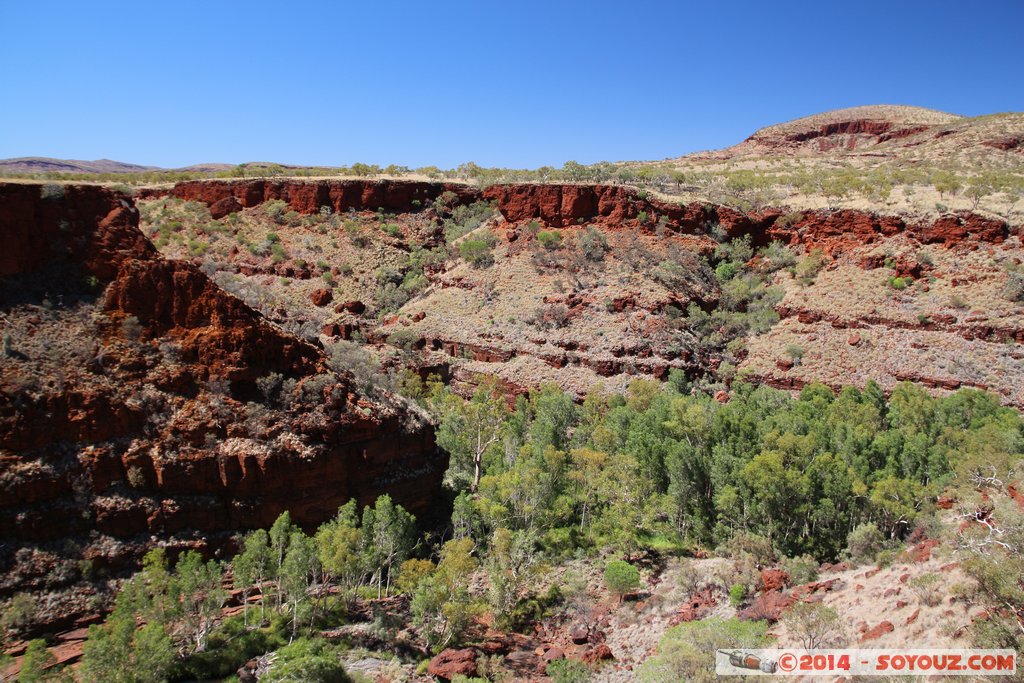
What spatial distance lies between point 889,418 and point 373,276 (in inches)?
1456

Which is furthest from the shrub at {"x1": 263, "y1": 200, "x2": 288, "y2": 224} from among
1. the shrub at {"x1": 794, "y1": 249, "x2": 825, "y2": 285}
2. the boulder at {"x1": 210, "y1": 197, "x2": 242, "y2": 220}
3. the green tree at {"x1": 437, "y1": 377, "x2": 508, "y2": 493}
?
the shrub at {"x1": 794, "y1": 249, "x2": 825, "y2": 285}

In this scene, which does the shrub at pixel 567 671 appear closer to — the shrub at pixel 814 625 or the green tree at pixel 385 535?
the shrub at pixel 814 625

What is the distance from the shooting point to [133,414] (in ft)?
48.8

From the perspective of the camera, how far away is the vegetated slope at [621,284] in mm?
33531

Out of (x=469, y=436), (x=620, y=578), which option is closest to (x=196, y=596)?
(x=620, y=578)

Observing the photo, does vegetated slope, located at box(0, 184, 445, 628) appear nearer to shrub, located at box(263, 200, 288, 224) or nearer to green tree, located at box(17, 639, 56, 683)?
green tree, located at box(17, 639, 56, 683)

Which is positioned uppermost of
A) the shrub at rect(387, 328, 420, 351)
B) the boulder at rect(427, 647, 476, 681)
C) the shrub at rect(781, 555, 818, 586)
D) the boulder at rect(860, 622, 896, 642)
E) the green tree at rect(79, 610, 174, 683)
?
the shrub at rect(387, 328, 420, 351)

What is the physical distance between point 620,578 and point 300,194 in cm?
4629

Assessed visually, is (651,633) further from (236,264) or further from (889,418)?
(236,264)

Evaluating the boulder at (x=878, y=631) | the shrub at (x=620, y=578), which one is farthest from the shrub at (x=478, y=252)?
the boulder at (x=878, y=631)

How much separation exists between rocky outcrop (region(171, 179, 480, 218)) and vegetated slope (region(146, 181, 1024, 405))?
0.18 metres

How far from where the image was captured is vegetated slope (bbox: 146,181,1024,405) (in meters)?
33.5

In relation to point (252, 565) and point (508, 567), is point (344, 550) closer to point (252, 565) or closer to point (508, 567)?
point (252, 565)

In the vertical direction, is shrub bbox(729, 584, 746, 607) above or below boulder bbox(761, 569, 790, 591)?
below
